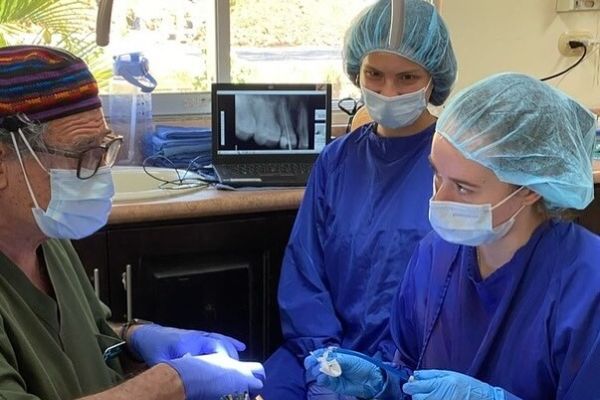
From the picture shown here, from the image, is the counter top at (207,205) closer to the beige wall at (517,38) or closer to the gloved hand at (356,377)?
the gloved hand at (356,377)

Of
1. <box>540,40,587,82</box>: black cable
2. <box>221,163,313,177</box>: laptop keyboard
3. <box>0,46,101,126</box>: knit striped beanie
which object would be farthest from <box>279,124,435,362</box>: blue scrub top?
<box>540,40,587,82</box>: black cable

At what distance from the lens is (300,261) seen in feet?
5.77

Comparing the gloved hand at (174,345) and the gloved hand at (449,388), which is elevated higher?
the gloved hand at (449,388)

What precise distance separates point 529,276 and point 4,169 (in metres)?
0.90

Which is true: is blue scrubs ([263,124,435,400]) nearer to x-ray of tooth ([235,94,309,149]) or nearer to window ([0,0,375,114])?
x-ray of tooth ([235,94,309,149])

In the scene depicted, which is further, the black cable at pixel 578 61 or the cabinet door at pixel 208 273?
the black cable at pixel 578 61

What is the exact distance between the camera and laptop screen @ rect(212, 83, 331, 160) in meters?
2.11

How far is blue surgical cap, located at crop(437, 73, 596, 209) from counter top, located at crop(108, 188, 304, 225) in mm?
748

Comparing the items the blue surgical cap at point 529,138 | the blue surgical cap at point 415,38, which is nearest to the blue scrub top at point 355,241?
the blue surgical cap at point 415,38

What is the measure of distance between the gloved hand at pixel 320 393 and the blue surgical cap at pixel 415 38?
767mm

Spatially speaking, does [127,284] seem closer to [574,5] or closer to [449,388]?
[449,388]

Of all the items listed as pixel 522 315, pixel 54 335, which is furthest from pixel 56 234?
pixel 522 315

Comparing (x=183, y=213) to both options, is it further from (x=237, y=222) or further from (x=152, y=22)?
(x=152, y=22)

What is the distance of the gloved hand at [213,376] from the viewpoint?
121 cm
